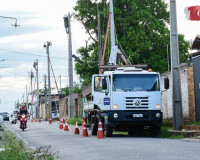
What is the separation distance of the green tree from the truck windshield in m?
22.1

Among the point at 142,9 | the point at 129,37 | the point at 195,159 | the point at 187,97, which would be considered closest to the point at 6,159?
the point at 195,159

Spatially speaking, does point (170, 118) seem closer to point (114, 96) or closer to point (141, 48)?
point (114, 96)

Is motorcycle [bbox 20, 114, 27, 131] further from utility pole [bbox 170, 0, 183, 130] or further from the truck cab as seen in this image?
utility pole [bbox 170, 0, 183, 130]

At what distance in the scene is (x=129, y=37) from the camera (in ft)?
140

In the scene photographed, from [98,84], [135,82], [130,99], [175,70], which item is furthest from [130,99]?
[175,70]

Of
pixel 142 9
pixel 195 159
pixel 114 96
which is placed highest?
pixel 142 9

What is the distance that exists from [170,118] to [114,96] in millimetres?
6900

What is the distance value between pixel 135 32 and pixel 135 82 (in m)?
24.1

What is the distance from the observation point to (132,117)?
19469mm

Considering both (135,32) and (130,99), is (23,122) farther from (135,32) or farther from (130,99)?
(135,32)

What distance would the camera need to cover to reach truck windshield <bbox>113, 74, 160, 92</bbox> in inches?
770

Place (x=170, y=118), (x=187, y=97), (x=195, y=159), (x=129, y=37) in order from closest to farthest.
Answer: (x=195, y=159) → (x=187, y=97) → (x=170, y=118) → (x=129, y=37)

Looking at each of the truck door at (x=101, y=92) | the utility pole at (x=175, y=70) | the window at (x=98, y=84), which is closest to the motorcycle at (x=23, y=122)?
the truck door at (x=101, y=92)

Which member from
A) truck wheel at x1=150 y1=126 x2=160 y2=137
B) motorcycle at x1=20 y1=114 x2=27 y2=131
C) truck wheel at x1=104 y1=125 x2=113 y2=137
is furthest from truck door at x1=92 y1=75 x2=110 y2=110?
motorcycle at x1=20 y1=114 x2=27 y2=131
